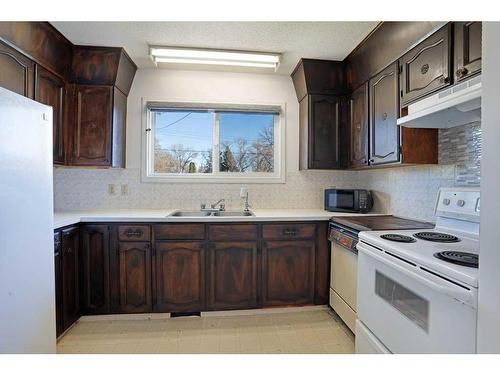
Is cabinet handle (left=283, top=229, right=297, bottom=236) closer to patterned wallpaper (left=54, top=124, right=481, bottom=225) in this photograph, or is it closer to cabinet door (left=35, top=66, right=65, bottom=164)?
patterned wallpaper (left=54, top=124, right=481, bottom=225)

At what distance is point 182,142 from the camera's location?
8.87ft

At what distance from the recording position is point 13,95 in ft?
3.39

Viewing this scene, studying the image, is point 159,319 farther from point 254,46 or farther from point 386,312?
point 254,46

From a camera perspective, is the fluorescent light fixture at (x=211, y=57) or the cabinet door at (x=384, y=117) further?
the fluorescent light fixture at (x=211, y=57)

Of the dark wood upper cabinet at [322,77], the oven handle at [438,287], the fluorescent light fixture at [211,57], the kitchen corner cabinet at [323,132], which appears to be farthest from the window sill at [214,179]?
the oven handle at [438,287]

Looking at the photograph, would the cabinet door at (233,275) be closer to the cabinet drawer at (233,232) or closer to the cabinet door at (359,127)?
the cabinet drawer at (233,232)

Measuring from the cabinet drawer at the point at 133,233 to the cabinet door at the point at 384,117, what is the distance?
6.61ft

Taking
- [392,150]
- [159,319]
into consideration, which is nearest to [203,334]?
[159,319]

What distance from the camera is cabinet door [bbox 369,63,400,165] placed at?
1.82 m

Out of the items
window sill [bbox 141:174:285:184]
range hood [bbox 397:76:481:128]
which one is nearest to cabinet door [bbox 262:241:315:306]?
window sill [bbox 141:174:285:184]

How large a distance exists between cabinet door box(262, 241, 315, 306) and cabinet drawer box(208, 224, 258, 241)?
159mm

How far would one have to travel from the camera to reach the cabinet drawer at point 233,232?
2.09 m

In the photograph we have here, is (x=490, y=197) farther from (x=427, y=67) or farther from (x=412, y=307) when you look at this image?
(x=427, y=67)

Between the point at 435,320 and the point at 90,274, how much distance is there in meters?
2.32
